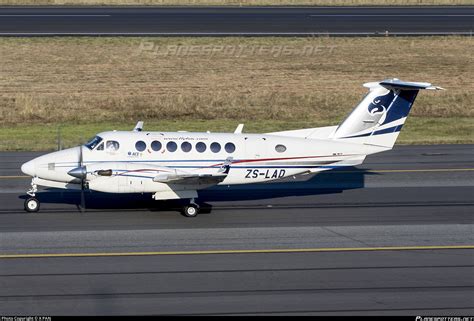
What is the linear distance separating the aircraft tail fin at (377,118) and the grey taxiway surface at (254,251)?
1997 millimetres

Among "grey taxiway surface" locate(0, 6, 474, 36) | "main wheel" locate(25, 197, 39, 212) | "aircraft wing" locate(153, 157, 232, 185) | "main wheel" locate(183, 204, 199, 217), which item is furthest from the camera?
"grey taxiway surface" locate(0, 6, 474, 36)

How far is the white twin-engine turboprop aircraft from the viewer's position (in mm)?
24031

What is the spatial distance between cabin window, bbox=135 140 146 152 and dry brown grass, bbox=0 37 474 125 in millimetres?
18667

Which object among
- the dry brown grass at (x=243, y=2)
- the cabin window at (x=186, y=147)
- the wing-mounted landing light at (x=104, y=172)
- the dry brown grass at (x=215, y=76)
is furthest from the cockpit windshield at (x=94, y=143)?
the dry brown grass at (x=243, y=2)

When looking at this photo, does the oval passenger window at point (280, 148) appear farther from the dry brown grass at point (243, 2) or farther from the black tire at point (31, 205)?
the dry brown grass at point (243, 2)

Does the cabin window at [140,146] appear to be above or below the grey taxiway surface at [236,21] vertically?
below

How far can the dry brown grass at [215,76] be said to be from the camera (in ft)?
147

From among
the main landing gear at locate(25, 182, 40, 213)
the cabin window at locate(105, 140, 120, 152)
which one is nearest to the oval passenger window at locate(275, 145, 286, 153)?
the cabin window at locate(105, 140, 120, 152)

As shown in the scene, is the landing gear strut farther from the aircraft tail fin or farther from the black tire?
the aircraft tail fin

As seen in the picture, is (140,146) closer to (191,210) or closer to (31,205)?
(191,210)

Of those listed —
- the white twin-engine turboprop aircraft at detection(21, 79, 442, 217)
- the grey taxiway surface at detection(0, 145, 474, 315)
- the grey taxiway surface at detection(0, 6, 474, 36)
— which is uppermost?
the grey taxiway surface at detection(0, 6, 474, 36)

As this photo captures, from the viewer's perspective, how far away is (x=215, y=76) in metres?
50.7

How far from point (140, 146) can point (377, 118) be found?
23.7 ft

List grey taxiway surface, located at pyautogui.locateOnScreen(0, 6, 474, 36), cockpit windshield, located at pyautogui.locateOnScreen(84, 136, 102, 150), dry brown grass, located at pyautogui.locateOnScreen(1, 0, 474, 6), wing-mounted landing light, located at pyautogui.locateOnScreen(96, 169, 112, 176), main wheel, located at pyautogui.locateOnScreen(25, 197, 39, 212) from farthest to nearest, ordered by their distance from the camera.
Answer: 1. dry brown grass, located at pyautogui.locateOnScreen(1, 0, 474, 6)
2. grey taxiway surface, located at pyautogui.locateOnScreen(0, 6, 474, 36)
3. cockpit windshield, located at pyautogui.locateOnScreen(84, 136, 102, 150)
4. main wheel, located at pyautogui.locateOnScreen(25, 197, 39, 212)
5. wing-mounted landing light, located at pyautogui.locateOnScreen(96, 169, 112, 176)
